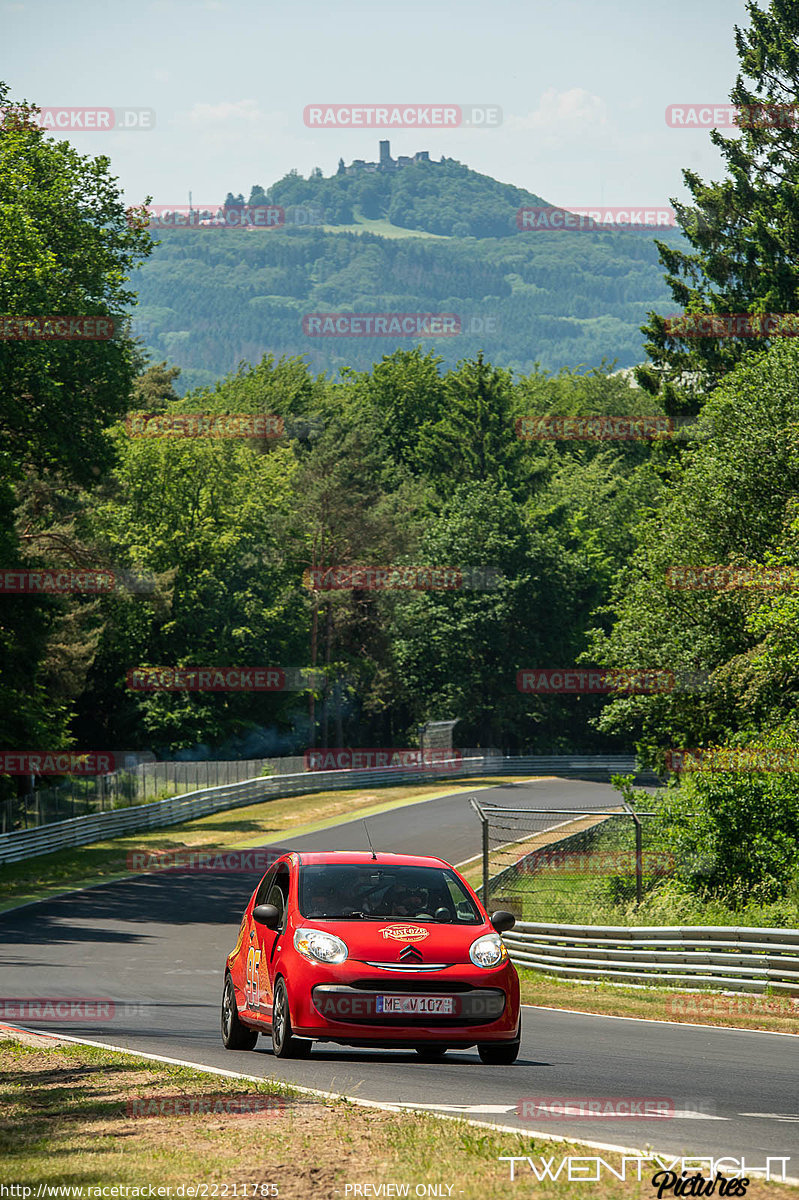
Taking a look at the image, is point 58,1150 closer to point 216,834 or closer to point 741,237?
point 216,834

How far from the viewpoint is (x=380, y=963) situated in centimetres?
1032

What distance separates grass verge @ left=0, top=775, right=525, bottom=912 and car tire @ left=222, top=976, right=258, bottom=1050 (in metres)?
23.4

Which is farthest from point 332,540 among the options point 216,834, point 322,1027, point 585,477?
point 322,1027

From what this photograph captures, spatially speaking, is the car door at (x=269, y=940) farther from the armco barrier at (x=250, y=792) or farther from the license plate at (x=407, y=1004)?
the armco barrier at (x=250, y=792)

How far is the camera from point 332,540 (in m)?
81.6

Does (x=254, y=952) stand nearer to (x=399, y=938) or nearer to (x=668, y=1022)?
(x=399, y=938)

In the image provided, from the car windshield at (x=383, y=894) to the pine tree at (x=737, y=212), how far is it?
4236 cm

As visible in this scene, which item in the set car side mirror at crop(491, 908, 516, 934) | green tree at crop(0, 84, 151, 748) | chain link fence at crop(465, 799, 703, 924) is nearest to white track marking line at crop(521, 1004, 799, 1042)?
chain link fence at crop(465, 799, 703, 924)

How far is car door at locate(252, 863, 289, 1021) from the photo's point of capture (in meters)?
11.0

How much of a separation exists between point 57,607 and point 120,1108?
117 ft

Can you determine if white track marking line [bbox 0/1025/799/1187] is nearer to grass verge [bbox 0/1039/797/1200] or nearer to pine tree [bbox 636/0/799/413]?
grass verge [bbox 0/1039/797/1200]

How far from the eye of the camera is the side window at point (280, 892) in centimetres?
1139

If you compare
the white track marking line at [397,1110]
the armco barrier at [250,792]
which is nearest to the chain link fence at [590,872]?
the white track marking line at [397,1110]

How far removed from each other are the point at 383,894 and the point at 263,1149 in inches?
155
